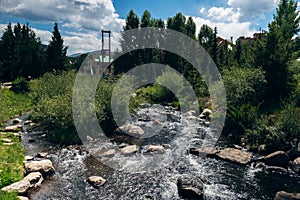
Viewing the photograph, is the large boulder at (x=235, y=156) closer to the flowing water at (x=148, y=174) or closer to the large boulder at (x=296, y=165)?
the flowing water at (x=148, y=174)

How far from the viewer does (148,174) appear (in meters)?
15.5

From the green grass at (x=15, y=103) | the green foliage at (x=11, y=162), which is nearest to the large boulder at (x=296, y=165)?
the green foliage at (x=11, y=162)

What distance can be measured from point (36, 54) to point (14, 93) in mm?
12488

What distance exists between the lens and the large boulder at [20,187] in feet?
40.2

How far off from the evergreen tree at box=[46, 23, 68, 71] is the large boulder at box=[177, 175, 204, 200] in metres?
42.4

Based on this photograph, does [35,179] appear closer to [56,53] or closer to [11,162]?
[11,162]

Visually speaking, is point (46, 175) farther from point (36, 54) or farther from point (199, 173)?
point (36, 54)

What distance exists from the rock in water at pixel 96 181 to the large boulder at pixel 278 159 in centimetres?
1054

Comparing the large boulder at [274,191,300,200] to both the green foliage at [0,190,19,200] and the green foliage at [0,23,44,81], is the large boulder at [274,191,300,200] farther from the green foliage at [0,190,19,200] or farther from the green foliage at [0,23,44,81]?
the green foliage at [0,23,44,81]

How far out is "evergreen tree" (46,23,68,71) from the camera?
5103 cm

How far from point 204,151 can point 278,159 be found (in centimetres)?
479

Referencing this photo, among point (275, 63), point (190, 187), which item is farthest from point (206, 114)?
point (190, 187)

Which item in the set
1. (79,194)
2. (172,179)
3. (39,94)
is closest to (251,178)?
(172,179)

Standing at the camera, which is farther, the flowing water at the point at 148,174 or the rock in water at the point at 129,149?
the rock in water at the point at 129,149
